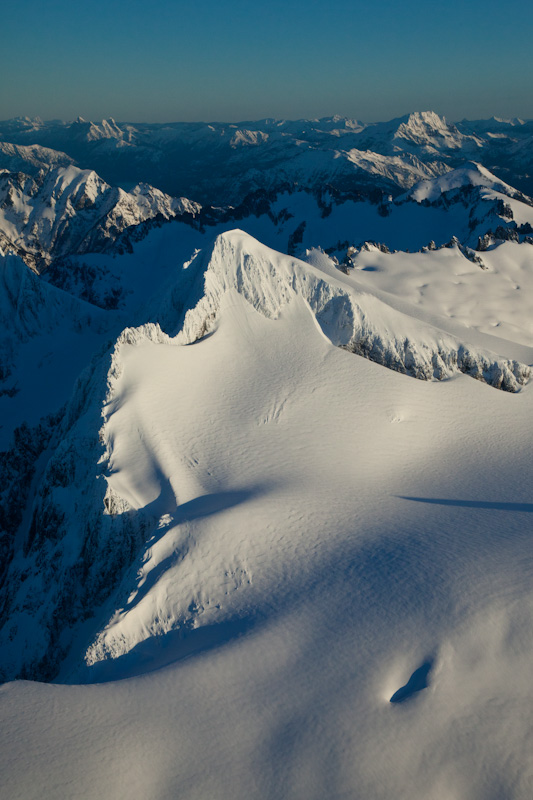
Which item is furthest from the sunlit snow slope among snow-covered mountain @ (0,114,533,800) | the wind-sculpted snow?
the wind-sculpted snow

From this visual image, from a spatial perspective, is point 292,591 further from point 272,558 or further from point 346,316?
point 346,316

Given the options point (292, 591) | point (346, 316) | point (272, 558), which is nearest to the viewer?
point (292, 591)

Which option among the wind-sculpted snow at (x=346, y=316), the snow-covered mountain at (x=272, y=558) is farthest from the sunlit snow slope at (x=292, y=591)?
the wind-sculpted snow at (x=346, y=316)

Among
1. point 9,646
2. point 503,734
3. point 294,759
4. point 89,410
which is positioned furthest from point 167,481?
point 503,734

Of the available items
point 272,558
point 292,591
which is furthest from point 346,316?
point 292,591

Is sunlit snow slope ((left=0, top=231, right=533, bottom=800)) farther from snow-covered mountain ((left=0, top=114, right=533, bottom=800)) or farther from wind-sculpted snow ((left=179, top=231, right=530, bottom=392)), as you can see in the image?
wind-sculpted snow ((left=179, top=231, right=530, bottom=392))

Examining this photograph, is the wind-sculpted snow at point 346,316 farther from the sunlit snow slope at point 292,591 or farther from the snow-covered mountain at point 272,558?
the sunlit snow slope at point 292,591
